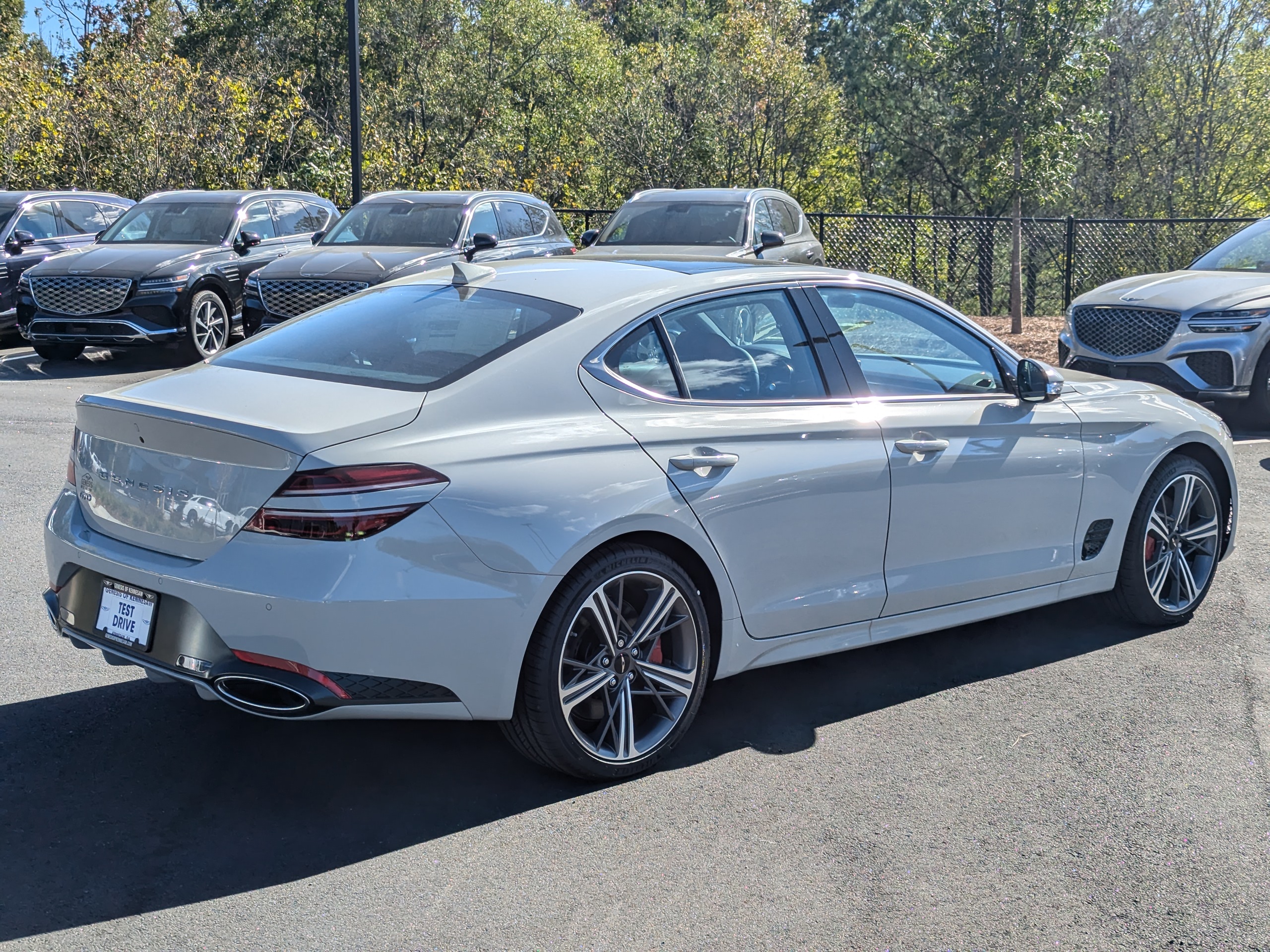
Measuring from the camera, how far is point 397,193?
1501cm

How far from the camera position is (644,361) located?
436 cm

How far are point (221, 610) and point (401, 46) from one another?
32.9 metres

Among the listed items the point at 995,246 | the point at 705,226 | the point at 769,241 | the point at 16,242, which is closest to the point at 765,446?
the point at 769,241

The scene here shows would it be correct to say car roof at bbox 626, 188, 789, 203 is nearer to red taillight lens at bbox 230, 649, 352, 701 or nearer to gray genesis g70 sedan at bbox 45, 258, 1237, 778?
gray genesis g70 sedan at bbox 45, 258, 1237, 778

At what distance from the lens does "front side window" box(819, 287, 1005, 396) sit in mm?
4922

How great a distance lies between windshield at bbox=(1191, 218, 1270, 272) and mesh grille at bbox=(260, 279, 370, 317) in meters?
7.66

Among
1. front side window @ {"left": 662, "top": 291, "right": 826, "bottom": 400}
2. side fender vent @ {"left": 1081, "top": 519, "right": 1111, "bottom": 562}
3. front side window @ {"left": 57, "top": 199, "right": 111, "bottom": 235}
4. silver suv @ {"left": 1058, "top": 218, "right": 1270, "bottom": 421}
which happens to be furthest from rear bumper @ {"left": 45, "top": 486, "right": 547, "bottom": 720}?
front side window @ {"left": 57, "top": 199, "right": 111, "bottom": 235}

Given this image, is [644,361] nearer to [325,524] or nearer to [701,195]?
[325,524]

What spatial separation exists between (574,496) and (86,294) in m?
11.3

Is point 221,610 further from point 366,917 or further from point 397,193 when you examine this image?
A: point 397,193

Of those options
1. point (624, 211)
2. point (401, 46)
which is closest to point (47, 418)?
point (624, 211)

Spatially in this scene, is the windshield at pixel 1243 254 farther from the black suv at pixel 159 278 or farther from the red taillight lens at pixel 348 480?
the red taillight lens at pixel 348 480

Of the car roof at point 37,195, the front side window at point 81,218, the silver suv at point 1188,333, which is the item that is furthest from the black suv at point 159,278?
the silver suv at point 1188,333

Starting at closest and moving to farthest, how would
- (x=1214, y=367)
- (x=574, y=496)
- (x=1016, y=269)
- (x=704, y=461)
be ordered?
1. (x=574, y=496)
2. (x=704, y=461)
3. (x=1214, y=367)
4. (x=1016, y=269)
